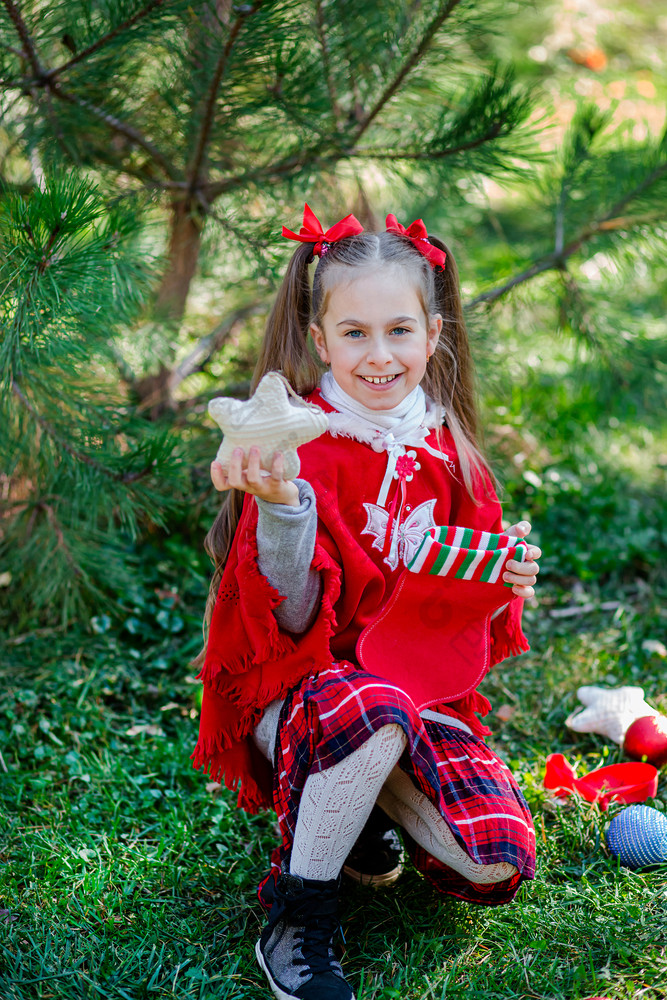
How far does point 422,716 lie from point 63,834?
2.75ft

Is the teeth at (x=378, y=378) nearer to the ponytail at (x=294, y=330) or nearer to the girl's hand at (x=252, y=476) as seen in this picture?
the ponytail at (x=294, y=330)

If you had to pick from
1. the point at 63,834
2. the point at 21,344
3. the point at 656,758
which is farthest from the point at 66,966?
the point at 656,758

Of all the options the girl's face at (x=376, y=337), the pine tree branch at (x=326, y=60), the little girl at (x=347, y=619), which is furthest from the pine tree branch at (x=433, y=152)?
the girl's face at (x=376, y=337)

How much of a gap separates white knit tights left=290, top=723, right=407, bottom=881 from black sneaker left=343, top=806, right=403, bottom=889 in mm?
266

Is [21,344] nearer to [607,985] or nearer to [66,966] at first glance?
[66,966]

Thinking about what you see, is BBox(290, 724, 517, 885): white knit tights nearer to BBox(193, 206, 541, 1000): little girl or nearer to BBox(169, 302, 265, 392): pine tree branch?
BBox(193, 206, 541, 1000): little girl

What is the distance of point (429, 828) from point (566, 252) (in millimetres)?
1885

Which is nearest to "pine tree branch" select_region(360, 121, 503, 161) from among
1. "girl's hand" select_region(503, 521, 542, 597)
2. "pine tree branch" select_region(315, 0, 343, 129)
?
"pine tree branch" select_region(315, 0, 343, 129)

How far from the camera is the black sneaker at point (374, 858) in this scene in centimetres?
174

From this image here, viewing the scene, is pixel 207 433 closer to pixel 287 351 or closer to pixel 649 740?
pixel 287 351

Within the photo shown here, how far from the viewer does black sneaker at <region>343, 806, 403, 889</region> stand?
5.72 feet

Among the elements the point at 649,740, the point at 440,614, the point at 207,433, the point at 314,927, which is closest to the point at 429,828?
the point at 314,927

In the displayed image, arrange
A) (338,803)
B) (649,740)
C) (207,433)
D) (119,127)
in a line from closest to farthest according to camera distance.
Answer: (338,803) → (649,740) → (119,127) → (207,433)

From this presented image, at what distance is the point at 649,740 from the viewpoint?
2.02 metres
